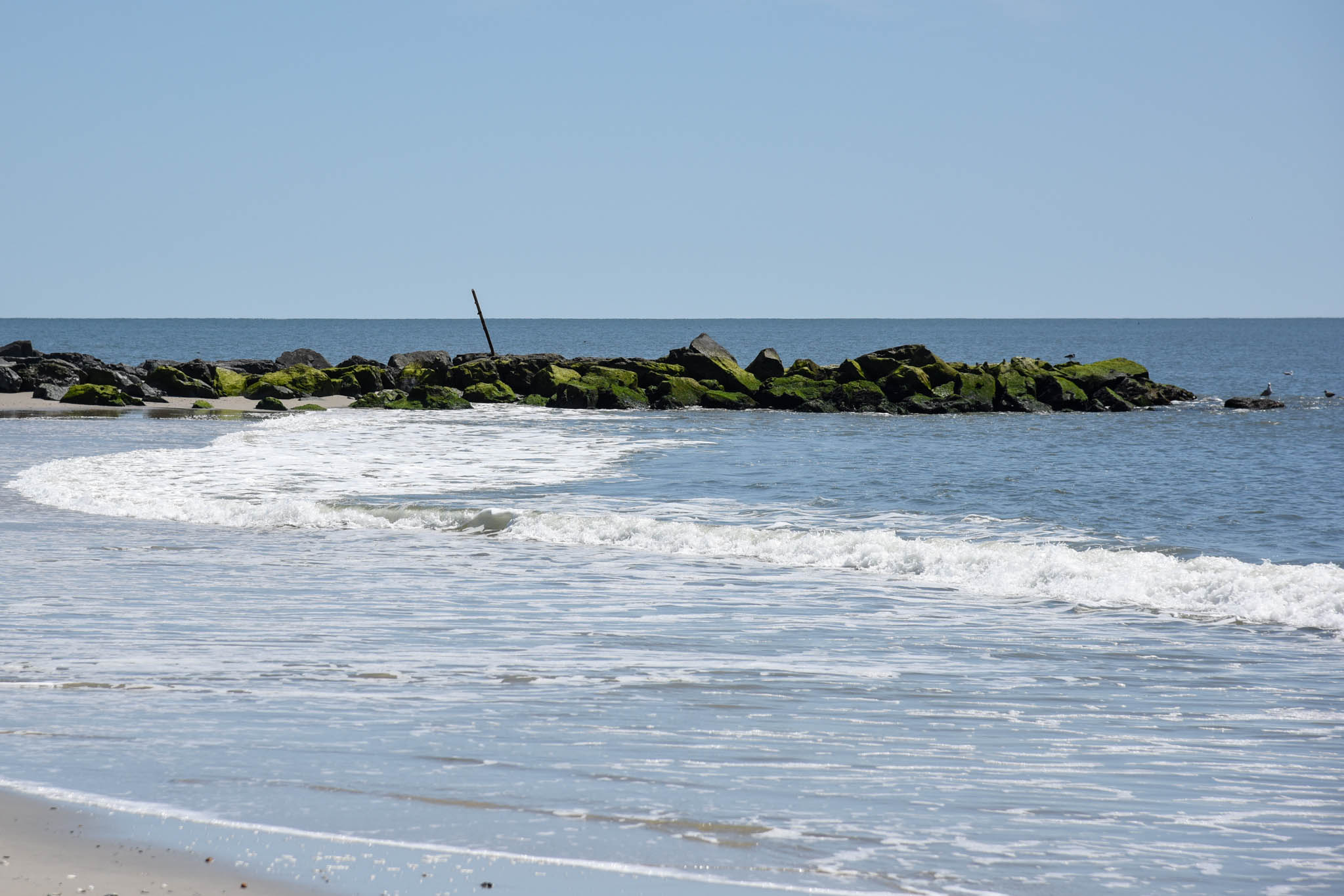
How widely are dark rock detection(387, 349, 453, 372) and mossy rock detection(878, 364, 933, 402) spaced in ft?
57.2

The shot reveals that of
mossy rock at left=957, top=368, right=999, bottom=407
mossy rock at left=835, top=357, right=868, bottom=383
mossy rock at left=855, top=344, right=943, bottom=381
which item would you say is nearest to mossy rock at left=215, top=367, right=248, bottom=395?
mossy rock at left=835, top=357, right=868, bottom=383

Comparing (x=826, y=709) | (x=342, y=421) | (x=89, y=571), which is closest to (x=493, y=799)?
(x=826, y=709)

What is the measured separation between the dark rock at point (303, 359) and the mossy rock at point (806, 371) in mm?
19851

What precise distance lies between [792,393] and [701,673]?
31.4 metres

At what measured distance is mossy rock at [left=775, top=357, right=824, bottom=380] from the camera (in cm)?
4175

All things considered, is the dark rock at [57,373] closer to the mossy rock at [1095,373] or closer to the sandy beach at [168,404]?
the sandy beach at [168,404]

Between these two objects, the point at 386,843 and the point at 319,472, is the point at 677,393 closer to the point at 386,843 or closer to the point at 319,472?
the point at 319,472

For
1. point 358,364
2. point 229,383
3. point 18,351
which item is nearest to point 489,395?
point 358,364

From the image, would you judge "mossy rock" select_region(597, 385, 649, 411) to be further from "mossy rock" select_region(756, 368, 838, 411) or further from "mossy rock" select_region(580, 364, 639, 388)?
"mossy rock" select_region(756, 368, 838, 411)

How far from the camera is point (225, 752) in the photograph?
5645 mm

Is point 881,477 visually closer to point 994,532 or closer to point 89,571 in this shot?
point 994,532

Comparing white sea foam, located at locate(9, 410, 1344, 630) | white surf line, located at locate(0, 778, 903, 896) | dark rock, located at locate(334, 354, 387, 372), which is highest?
dark rock, located at locate(334, 354, 387, 372)

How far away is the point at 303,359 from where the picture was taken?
48.9m

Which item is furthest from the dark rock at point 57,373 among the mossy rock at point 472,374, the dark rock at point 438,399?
the mossy rock at point 472,374
